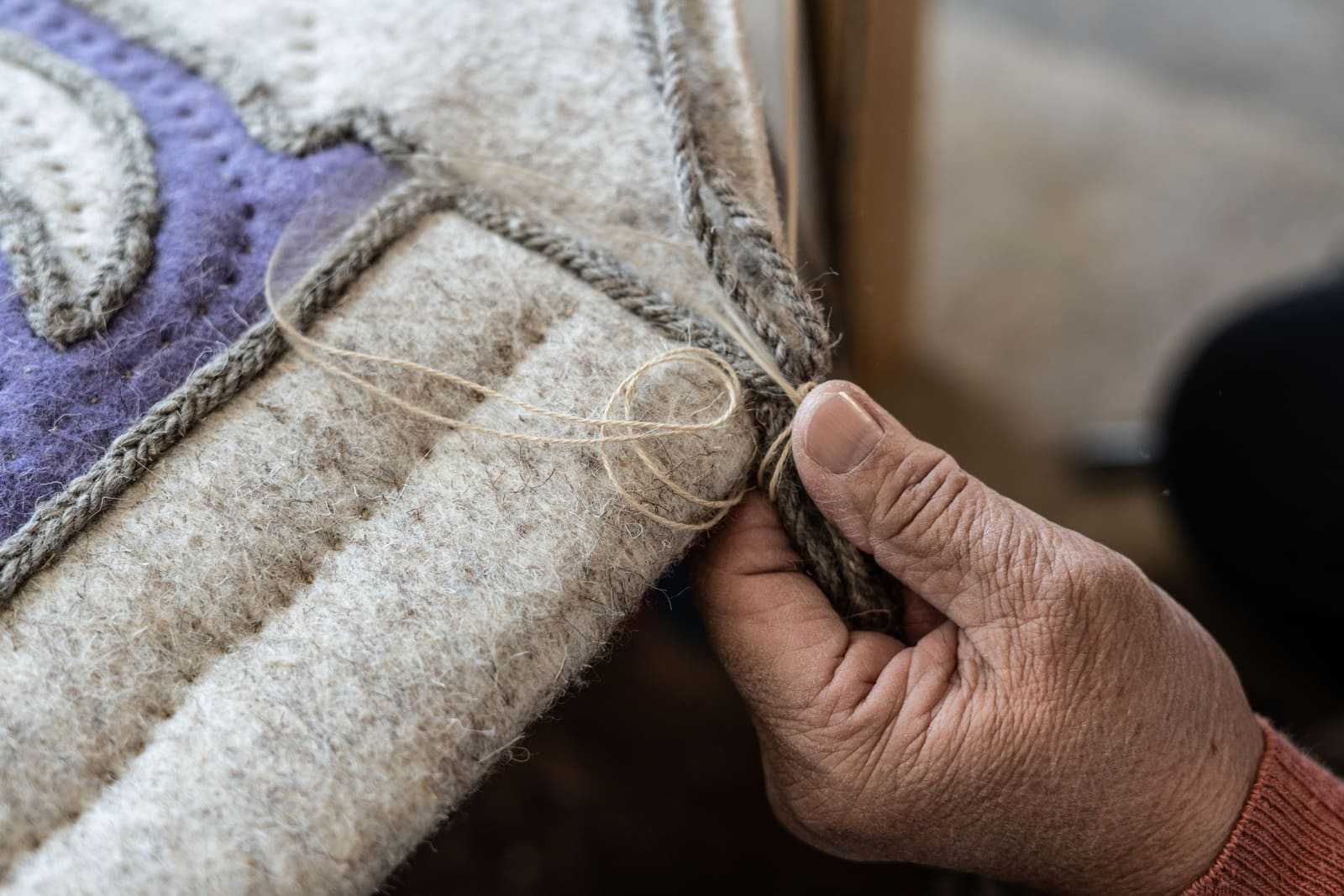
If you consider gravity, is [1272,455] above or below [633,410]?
below

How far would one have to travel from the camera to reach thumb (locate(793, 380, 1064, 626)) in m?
0.53

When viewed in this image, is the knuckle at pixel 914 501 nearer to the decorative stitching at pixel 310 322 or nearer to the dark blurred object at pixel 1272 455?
the decorative stitching at pixel 310 322

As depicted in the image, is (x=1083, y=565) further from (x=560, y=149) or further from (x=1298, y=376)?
(x=1298, y=376)

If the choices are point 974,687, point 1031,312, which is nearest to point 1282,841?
point 974,687

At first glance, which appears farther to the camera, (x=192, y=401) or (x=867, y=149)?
(x=867, y=149)

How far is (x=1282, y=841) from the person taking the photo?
1.88ft

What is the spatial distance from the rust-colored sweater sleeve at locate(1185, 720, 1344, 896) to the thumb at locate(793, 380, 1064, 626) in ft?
0.65

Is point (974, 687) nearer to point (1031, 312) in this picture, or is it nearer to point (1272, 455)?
point (1272, 455)

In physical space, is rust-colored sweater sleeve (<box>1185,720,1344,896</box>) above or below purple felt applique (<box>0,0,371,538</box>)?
below

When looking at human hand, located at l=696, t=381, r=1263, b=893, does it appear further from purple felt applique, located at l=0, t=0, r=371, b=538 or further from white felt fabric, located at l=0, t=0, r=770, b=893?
purple felt applique, located at l=0, t=0, r=371, b=538

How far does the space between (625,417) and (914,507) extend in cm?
16

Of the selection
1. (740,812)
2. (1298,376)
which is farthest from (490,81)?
(1298,376)

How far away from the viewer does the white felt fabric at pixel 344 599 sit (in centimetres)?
45

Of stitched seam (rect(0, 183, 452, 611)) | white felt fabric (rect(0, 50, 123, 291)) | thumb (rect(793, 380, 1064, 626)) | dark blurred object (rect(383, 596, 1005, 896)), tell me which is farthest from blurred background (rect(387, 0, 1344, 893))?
white felt fabric (rect(0, 50, 123, 291))
